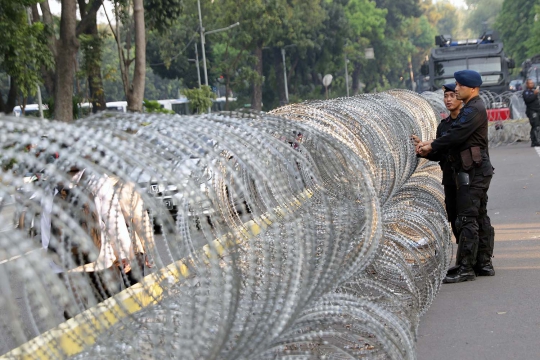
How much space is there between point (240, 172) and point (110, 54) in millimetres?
85210

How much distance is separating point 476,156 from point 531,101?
1519 cm

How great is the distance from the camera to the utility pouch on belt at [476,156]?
7.68 m

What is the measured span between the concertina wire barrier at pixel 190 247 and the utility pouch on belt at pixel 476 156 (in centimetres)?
212

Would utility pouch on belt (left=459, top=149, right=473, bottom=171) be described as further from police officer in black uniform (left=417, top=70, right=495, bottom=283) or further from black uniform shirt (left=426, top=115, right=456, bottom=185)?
black uniform shirt (left=426, top=115, right=456, bottom=185)

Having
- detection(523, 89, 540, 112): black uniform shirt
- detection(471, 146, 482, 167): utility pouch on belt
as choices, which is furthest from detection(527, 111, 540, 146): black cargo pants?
detection(471, 146, 482, 167): utility pouch on belt

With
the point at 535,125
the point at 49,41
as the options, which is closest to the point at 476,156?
the point at 49,41

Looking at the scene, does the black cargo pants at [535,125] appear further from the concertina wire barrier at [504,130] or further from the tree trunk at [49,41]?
the tree trunk at [49,41]

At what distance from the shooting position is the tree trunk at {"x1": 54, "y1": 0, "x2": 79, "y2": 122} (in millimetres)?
19703

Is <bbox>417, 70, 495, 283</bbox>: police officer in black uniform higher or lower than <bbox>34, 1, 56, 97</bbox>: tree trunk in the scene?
lower

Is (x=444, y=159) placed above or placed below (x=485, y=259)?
above

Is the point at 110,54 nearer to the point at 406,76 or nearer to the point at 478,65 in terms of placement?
the point at 406,76

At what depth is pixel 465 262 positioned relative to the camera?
770 cm

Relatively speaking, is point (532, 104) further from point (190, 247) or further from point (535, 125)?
point (190, 247)

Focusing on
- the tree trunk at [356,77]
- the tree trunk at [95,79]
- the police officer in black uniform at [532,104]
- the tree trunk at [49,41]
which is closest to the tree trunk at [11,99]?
the tree trunk at [49,41]
